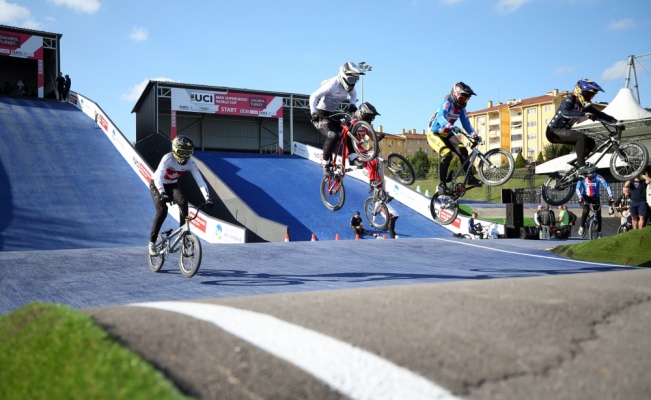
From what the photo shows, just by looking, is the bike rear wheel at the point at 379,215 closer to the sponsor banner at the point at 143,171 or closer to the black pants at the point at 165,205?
the black pants at the point at 165,205

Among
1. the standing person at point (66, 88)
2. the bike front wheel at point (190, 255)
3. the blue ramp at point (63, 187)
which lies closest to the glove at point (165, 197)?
the bike front wheel at point (190, 255)

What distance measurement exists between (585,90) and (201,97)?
3634 centimetres

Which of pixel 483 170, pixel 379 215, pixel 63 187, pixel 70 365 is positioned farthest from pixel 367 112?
pixel 63 187

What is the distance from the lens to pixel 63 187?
91.2 ft

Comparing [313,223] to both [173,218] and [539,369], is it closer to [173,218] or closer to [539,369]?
[173,218]

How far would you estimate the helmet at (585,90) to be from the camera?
1114cm

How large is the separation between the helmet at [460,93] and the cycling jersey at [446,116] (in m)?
0.09

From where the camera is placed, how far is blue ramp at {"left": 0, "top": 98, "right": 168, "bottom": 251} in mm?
23594

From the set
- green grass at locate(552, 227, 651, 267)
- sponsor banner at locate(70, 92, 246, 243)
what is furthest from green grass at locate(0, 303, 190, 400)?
sponsor banner at locate(70, 92, 246, 243)

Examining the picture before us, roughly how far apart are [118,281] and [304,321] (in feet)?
32.7

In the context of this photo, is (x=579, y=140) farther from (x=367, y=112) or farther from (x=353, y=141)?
(x=353, y=141)

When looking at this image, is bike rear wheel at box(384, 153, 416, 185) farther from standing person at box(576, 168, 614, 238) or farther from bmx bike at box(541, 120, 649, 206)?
standing person at box(576, 168, 614, 238)

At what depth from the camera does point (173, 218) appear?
2667cm

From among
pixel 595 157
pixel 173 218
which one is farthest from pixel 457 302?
pixel 173 218
